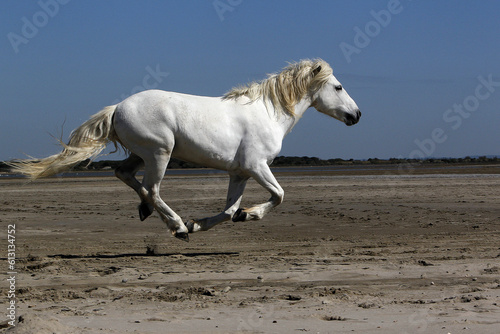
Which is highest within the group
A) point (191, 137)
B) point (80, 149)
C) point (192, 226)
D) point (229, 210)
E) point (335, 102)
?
point (335, 102)

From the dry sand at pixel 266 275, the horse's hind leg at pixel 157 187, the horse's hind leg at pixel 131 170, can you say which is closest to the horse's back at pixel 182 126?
the horse's hind leg at pixel 157 187

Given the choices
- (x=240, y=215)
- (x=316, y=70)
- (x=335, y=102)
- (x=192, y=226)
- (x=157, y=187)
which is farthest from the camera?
(x=335, y=102)

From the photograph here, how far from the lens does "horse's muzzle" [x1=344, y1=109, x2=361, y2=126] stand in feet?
29.7

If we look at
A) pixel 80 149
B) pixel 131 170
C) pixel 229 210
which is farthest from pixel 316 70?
pixel 80 149

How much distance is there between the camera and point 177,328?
4594 mm

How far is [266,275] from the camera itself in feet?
21.6

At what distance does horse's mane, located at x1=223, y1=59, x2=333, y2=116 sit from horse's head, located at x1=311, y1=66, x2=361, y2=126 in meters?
0.10

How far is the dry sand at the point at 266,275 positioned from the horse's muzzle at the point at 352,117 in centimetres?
168

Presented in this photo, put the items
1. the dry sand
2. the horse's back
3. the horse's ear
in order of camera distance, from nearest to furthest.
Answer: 1. the dry sand
2. the horse's back
3. the horse's ear

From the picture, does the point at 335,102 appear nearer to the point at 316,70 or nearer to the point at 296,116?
the point at 316,70

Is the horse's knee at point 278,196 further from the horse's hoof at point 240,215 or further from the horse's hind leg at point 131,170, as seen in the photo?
the horse's hind leg at point 131,170

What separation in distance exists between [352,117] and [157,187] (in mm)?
2970

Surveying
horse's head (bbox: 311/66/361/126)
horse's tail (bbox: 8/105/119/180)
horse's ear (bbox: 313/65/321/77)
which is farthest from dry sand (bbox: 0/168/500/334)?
horse's ear (bbox: 313/65/321/77)

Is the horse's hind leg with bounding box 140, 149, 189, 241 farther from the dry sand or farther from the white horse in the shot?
the dry sand
